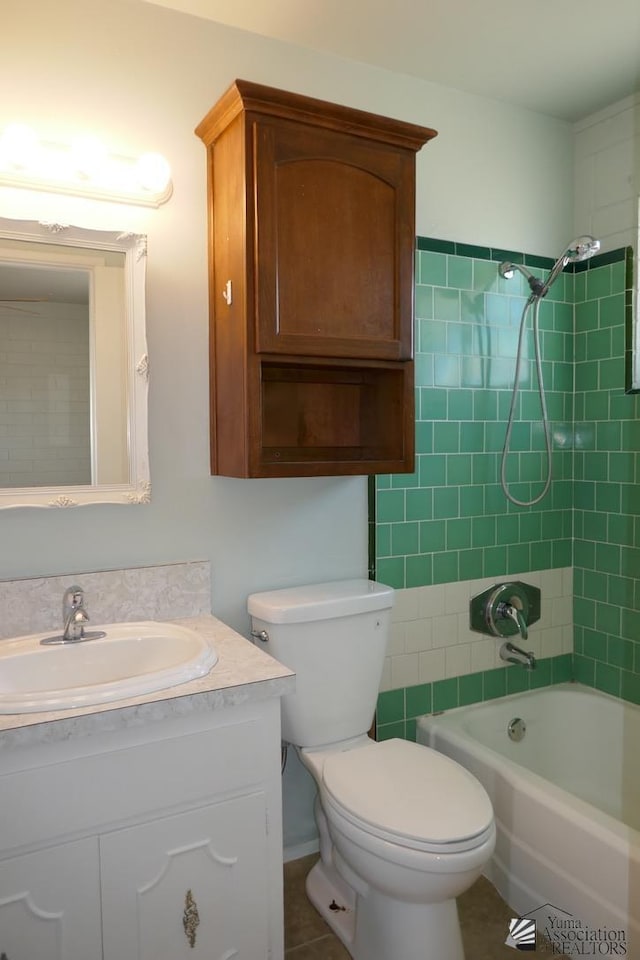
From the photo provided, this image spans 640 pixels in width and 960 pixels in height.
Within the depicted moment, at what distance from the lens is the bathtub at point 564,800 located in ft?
5.68

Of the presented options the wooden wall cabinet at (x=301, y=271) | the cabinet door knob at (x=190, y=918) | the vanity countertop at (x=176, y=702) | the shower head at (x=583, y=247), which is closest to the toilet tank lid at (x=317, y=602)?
the vanity countertop at (x=176, y=702)

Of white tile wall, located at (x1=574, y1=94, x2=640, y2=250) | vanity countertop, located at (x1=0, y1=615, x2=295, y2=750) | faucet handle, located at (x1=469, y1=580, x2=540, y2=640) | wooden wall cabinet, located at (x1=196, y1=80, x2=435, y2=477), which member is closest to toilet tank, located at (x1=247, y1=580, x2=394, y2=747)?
vanity countertop, located at (x1=0, y1=615, x2=295, y2=750)

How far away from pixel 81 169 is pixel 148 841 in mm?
1641

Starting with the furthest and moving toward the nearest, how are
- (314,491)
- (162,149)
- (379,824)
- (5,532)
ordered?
(314,491) → (162,149) → (5,532) → (379,824)

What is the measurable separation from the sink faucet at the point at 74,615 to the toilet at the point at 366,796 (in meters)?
0.49

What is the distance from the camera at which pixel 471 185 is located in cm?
250

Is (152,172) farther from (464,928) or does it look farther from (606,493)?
(464,928)

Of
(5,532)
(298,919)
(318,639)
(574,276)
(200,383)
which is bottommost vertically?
(298,919)

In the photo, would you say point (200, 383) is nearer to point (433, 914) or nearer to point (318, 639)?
point (318, 639)

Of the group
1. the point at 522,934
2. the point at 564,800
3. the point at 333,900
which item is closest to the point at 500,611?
the point at 564,800

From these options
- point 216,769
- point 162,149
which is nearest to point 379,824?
point 216,769

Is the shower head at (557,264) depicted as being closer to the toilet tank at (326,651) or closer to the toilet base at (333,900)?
the toilet tank at (326,651)

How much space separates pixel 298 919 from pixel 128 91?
7.87 ft

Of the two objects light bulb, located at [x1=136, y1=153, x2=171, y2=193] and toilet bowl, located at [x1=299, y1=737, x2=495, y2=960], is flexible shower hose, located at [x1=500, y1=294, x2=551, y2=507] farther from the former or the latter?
light bulb, located at [x1=136, y1=153, x2=171, y2=193]
